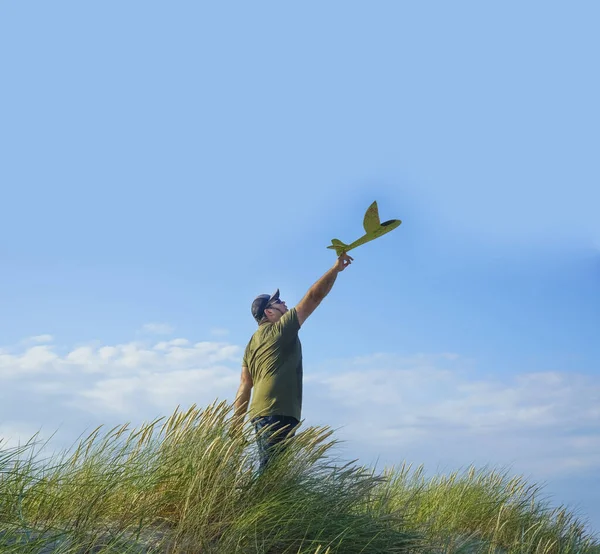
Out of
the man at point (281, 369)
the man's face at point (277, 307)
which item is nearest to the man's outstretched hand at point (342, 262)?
the man at point (281, 369)

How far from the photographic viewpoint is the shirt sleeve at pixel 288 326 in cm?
556

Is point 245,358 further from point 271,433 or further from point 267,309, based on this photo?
point 271,433

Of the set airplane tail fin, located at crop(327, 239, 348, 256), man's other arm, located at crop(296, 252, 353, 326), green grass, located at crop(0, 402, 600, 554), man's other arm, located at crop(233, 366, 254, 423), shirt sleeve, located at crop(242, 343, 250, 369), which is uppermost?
airplane tail fin, located at crop(327, 239, 348, 256)

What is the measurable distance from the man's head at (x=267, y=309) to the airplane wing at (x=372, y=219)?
1049mm

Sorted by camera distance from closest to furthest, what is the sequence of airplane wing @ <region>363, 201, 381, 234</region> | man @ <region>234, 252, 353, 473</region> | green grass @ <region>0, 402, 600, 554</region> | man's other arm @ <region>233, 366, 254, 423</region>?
green grass @ <region>0, 402, 600, 554</region> → man @ <region>234, 252, 353, 473</region> → airplane wing @ <region>363, 201, 381, 234</region> → man's other arm @ <region>233, 366, 254, 423</region>

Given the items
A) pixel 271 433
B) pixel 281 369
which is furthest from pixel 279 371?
pixel 271 433

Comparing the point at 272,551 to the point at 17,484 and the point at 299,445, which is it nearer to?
the point at 299,445

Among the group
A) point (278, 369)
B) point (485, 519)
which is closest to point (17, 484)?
point (278, 369)

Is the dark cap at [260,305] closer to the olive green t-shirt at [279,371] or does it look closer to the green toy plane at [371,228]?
the olive green t-shirt at [279,371]

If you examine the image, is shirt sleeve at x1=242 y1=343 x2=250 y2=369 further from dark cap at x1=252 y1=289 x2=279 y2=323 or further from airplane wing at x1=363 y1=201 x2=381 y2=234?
airplane wing at x1=363 y1=201 x2=381 y2=234

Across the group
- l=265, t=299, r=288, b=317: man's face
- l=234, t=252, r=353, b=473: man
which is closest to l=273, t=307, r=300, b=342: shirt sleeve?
l=234, t=252, r=353, b=473: man

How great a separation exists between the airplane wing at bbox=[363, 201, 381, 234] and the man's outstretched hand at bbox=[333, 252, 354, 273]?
28 cm

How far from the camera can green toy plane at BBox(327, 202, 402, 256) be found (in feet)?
18.2

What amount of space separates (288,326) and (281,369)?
34 centimetres
